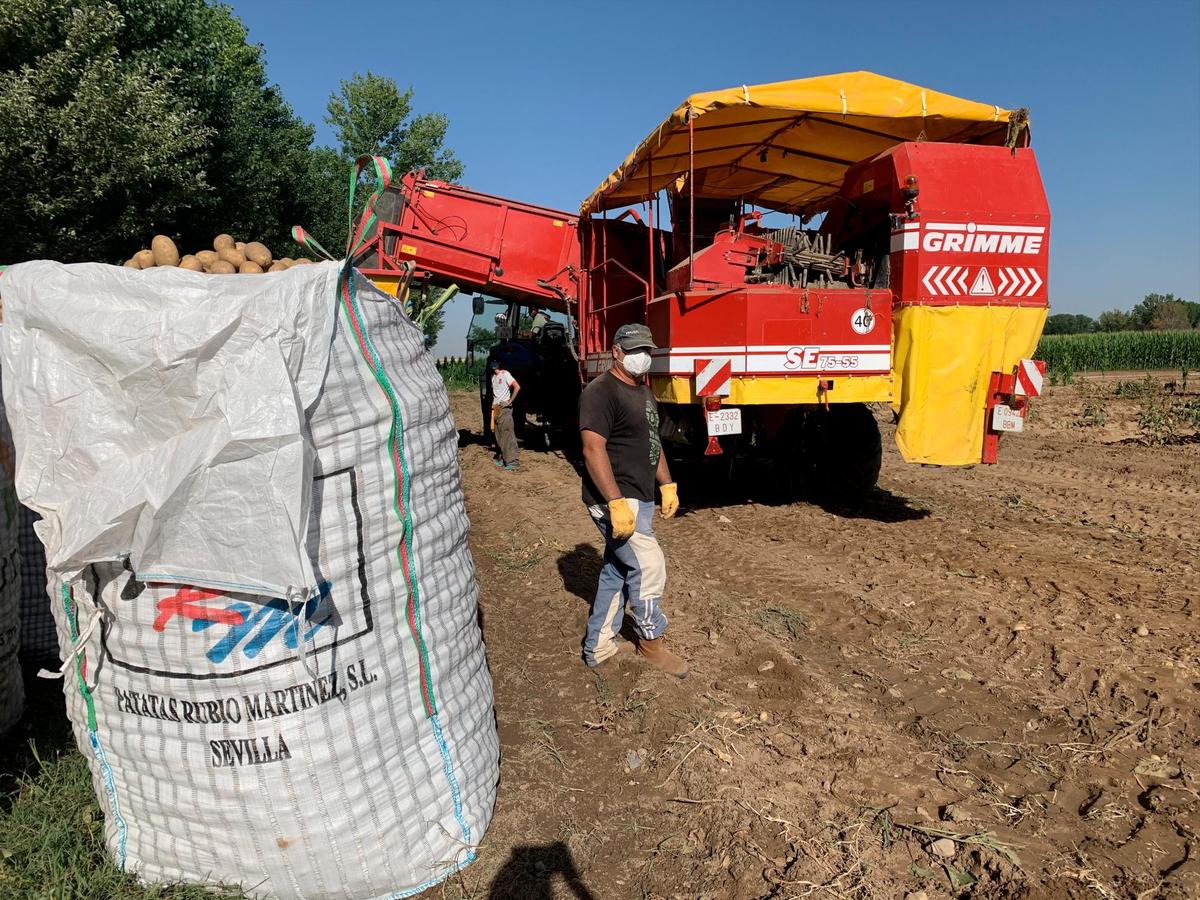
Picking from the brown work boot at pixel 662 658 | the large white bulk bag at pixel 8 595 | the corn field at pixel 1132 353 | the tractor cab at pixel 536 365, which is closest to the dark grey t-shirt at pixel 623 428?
the brown work boot at pixel 662 658

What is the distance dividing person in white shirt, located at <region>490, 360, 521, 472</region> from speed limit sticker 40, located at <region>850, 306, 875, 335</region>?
14.7 feet

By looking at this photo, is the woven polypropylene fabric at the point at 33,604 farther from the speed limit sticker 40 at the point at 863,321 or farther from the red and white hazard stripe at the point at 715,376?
the speed limit sticker 40 at the point at 863,321

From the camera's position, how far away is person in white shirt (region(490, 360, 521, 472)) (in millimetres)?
9094

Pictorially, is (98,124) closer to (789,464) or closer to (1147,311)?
(789,464)

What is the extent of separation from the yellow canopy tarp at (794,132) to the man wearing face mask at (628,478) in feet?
8.55

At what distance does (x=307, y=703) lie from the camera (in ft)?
6.70

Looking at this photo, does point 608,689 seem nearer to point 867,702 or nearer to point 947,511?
point 867,702

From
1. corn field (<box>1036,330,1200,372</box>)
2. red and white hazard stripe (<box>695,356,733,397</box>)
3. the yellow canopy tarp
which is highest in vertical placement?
the yellow canopy tarp

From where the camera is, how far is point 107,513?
1.86 meters

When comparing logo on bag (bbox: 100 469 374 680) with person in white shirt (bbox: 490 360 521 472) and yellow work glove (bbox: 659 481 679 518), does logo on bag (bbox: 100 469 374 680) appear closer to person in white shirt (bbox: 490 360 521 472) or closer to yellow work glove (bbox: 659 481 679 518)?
yellow work glove (bbox: 659 481 679 518)

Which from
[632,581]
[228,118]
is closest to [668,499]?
[632,581]

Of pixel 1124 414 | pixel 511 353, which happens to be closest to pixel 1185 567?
pixel 511 353

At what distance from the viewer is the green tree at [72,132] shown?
32.0 feet

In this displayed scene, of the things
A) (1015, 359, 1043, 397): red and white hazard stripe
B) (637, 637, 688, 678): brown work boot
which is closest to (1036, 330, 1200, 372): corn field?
(1015, 359, 1043, 397): red and white hazard stripe
